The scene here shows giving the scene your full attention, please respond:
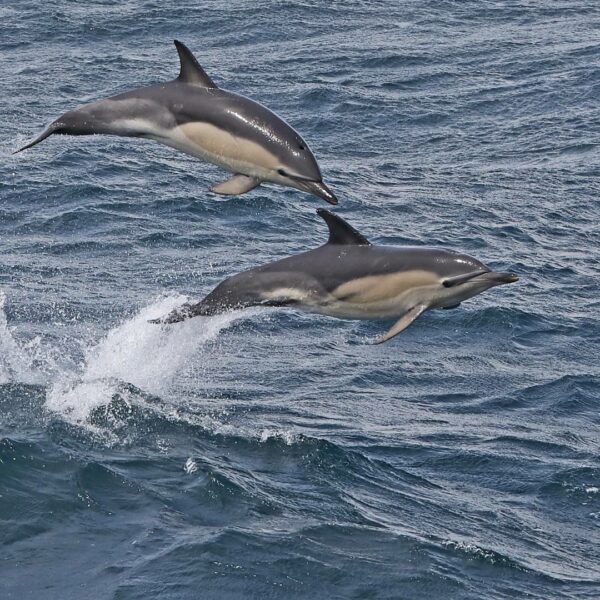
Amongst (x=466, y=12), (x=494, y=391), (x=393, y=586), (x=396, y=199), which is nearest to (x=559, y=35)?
(x=466, y=12)

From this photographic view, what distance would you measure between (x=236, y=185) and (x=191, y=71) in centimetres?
109

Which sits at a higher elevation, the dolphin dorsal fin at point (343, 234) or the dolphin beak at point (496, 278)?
the dolphin dorsal fin at point (343, 234)

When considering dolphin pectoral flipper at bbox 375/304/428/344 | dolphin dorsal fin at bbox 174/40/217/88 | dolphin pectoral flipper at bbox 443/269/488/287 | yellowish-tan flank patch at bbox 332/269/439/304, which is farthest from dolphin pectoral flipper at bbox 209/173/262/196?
dolphin pectoral flipper at bbox 443/269/488/287

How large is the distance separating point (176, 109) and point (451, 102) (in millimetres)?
19797

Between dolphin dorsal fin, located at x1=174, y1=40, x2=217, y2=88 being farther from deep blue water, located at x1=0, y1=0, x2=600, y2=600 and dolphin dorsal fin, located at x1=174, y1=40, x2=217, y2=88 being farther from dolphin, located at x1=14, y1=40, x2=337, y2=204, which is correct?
deep blue water, located at x1=0, y1=0, x2=600, y2=600

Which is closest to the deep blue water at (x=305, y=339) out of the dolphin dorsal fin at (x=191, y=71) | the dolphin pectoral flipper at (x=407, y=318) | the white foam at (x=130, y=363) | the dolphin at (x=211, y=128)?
the white foam at (x=130, y=363)

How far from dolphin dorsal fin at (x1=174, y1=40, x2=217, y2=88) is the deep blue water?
4.77m

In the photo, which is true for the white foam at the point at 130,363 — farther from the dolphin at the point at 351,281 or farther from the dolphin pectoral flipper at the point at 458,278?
the dolphin pectoral flipper at the point at 458,278

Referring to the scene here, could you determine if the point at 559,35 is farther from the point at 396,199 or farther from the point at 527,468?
the point at 527,468

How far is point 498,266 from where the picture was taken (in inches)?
936

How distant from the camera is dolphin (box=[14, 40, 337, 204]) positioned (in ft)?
38.1

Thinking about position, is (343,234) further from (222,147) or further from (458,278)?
(222,147)

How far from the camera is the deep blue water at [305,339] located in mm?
15039

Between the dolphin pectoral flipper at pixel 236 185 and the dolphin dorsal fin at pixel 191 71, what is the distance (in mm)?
856
